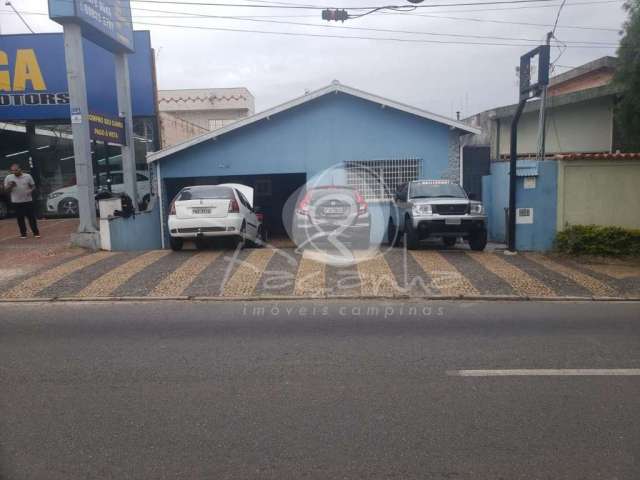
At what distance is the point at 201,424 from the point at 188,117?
35.4m

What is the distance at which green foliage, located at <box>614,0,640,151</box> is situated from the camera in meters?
10.4

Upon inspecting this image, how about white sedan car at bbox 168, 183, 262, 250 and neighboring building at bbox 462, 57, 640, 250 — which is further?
neighboring building at bbox 462, 57, 640, 250

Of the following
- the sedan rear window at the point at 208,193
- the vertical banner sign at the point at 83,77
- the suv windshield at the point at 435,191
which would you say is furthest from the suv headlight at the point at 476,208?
the vertical banner sign at the point at 83,77

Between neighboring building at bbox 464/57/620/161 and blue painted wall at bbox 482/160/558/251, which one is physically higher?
neighboring building at bbox 464/57/620/161

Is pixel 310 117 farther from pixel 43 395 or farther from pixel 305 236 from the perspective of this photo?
pixel 43 395

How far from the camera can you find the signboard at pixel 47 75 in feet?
57.7

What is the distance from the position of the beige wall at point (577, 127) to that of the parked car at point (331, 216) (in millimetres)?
10207

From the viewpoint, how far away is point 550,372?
4.91m

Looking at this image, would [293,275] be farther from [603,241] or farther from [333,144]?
[333,144]

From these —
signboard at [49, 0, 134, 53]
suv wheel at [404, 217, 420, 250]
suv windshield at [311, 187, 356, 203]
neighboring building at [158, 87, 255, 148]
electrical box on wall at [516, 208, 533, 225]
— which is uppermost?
neighboring building at [158, 87, 255, 148]

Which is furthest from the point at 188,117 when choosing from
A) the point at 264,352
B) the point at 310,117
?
the point at 264,352

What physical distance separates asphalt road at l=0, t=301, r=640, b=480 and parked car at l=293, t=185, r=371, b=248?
490 cm

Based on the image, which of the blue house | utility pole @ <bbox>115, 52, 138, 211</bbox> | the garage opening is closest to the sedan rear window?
utility pole @ <bbox>115, 52, 138, 211</bbox>

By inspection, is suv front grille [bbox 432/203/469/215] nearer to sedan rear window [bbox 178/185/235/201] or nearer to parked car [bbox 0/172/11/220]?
sedan rear window [bbox 178/185/235/201]
